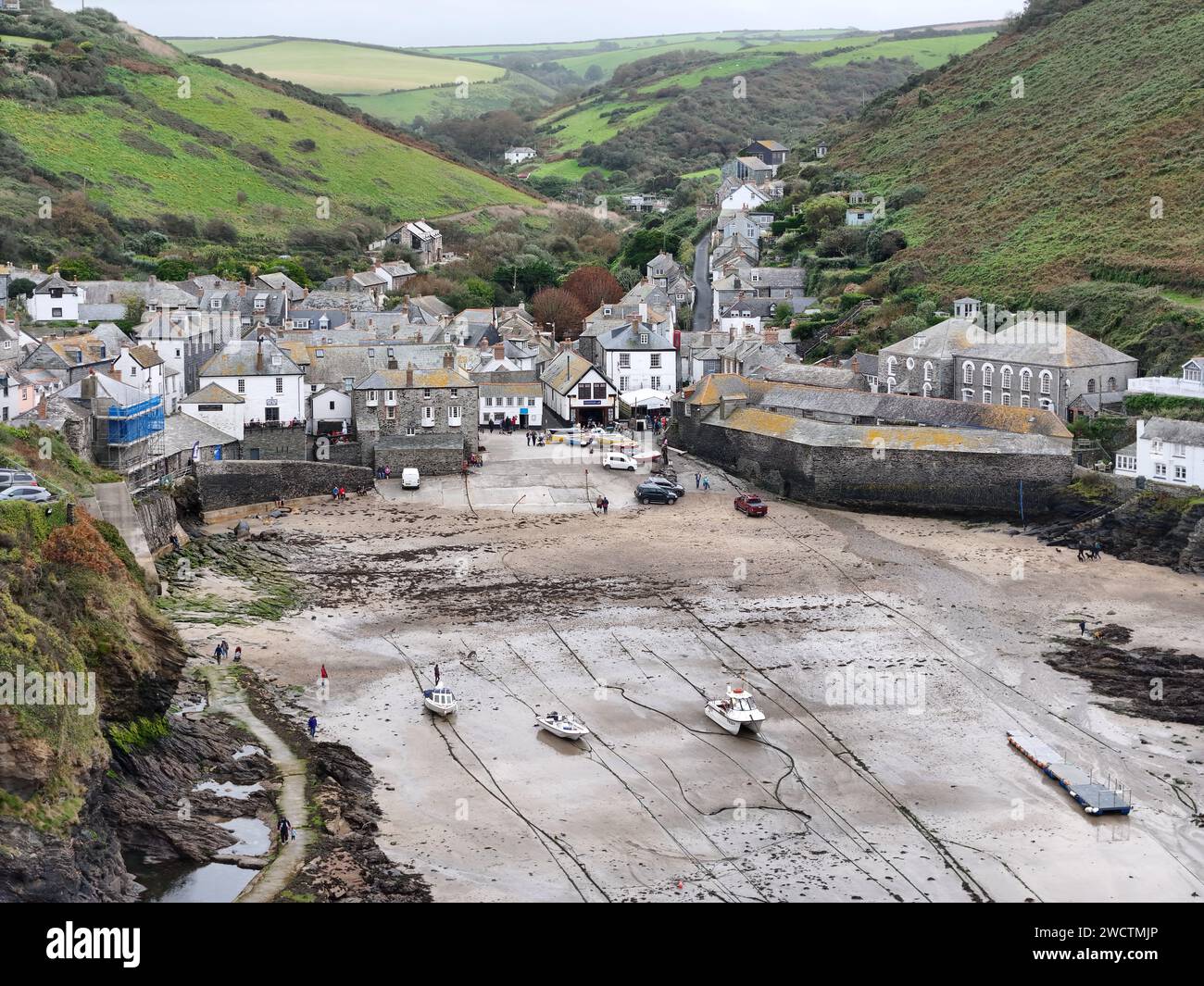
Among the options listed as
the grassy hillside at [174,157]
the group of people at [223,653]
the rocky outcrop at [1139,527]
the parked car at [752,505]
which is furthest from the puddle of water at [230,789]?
the grassy hillside at [174,157]

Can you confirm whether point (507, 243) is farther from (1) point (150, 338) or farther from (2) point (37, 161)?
(1) point (150, 338)

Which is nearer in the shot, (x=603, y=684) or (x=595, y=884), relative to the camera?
(x=595, y=884)

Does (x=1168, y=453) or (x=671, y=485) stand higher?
(x=1168, y=453)

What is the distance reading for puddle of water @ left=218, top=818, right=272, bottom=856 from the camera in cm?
1948

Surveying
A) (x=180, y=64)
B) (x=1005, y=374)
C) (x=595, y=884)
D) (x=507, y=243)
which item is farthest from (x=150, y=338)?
(x=180, y=64)

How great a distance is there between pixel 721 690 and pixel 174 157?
243 feet

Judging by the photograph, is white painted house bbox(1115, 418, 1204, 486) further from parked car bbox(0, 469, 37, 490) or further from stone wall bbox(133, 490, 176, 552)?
parked car bbox(0, 469, 37, 490)

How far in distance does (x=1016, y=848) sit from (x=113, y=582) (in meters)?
14.0

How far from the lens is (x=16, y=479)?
81.3 feet

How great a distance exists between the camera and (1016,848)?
65.1 feet

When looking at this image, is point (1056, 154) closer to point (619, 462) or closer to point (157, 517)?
point (619, 462)

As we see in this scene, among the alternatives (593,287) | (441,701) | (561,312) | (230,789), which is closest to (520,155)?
(593,287)

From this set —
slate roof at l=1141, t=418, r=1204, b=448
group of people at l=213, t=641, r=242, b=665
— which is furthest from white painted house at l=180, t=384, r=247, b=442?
slate roof at l=1141, t=418, r=1204, b=448
